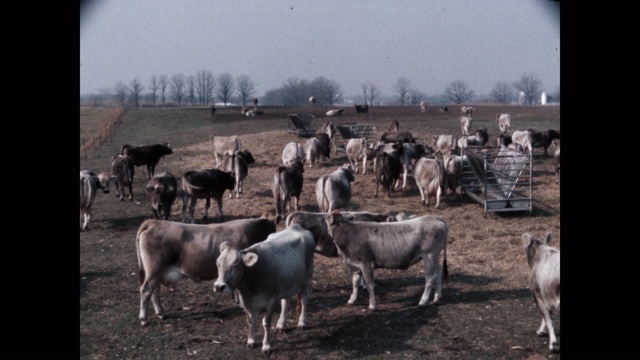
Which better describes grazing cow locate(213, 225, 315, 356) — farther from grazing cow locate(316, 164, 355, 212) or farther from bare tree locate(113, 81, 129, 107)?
bare tree locate(113, 81, 129, 107)

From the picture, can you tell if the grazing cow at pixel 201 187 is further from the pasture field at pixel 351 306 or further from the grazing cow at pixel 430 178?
the grazing cow at pixel 430 178

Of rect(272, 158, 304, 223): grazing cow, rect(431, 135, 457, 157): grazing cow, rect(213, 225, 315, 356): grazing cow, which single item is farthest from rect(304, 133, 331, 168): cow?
rect(213, 225, 315, 356): grazing cow

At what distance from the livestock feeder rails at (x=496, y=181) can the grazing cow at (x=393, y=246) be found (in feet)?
21.0

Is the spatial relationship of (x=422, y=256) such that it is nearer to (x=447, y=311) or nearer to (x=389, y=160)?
(x=447, y=311)

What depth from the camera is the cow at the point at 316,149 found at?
2308 centimetres

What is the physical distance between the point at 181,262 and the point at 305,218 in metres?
2.30

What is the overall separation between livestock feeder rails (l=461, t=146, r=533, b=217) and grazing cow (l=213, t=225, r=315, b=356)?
8.16m

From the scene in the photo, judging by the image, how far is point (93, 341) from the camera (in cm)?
740

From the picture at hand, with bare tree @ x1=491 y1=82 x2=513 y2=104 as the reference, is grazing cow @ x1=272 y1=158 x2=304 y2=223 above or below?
below

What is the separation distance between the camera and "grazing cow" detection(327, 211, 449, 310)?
28.1 feet

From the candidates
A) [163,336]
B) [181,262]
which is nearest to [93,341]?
[163,336]

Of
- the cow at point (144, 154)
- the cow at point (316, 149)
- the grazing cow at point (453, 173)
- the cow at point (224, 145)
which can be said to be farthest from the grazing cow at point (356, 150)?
the cow at point (144, 154)
